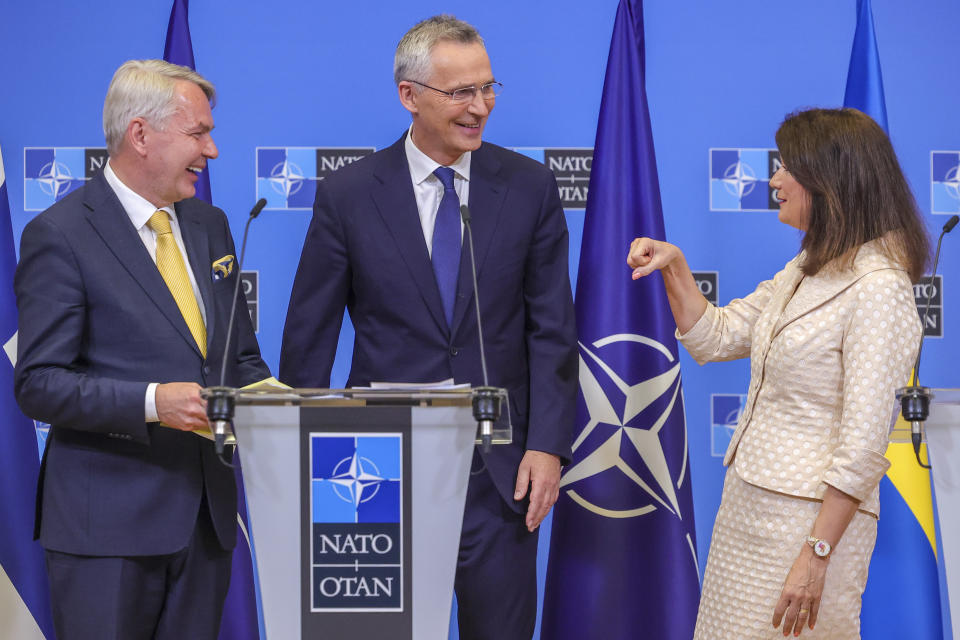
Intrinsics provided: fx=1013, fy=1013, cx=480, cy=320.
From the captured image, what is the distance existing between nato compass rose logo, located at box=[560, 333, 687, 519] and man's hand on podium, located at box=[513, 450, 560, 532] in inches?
28.3

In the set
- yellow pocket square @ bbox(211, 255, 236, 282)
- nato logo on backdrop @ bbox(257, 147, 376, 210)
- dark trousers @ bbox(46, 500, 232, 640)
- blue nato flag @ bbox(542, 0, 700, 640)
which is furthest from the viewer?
nato logo on backdrop @ bbox(257, 147, 376, 210)

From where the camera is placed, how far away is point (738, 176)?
3.81 m

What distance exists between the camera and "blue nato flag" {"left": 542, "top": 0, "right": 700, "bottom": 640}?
3.11 m

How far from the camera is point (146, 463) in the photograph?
2113mm

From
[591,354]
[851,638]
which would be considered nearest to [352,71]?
[591,354]

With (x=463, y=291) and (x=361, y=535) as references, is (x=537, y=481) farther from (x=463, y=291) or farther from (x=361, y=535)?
(x=361, y=535)

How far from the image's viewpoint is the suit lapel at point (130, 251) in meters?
2.12

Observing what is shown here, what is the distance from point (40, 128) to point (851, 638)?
128 inches

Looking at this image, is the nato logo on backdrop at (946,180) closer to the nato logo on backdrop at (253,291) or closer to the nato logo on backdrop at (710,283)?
the nato logo on backdrop at (710,283)

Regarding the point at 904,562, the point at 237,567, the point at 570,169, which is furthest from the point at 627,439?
the point at 237,567

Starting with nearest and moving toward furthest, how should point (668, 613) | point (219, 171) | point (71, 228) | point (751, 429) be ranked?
point (71, 228) < point (751, 429) < point (668, 613) < point (219, 171)

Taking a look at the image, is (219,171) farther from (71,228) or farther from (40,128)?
(71,228)

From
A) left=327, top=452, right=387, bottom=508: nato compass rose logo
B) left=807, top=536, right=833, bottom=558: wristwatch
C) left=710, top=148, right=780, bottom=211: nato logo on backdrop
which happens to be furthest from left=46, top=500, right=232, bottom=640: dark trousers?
left=710, top=148, right=780, bottom=211: nato logo on backdrop

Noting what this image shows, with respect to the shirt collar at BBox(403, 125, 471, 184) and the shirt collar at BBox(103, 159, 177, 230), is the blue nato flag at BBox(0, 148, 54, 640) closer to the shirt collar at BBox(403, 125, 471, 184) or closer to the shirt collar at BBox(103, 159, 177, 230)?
the shirt collar at BBox(103, 159, 177, 230)
